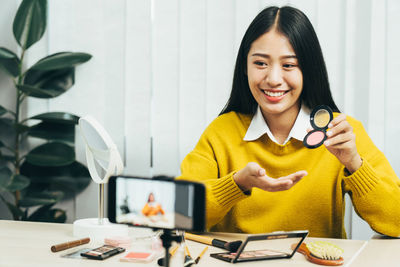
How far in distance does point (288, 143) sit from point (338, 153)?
261 millimetres

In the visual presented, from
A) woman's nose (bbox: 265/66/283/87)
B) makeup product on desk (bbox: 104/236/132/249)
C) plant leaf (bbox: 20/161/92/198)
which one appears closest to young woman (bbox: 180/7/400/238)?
woman's nose (bbox: 265/66/283/87)

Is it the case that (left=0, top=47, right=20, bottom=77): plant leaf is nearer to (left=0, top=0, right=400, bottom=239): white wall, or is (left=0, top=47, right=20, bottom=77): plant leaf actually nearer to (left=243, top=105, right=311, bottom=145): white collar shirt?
(left=0, top=0, right=400, bottom=239): white wall

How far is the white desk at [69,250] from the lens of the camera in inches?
37.8

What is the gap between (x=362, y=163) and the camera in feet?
4.00

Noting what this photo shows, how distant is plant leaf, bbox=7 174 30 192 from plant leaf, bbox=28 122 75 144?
0.77ft

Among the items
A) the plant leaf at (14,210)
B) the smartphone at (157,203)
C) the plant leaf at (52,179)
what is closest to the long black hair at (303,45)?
the smartphone at (157,203)

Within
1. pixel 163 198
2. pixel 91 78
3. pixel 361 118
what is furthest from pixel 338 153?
pixel 91 78

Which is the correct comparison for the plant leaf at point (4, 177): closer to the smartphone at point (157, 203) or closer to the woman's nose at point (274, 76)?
the woman's nose at point (274, 76)

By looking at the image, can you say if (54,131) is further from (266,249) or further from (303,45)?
(266,249)

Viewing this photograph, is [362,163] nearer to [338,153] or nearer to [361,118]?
[338,153]

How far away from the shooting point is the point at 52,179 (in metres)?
2.32

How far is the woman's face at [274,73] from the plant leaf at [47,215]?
52.3 inches

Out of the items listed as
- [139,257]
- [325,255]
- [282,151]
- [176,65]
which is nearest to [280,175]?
[282,151]

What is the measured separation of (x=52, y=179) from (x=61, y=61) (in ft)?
2.02
